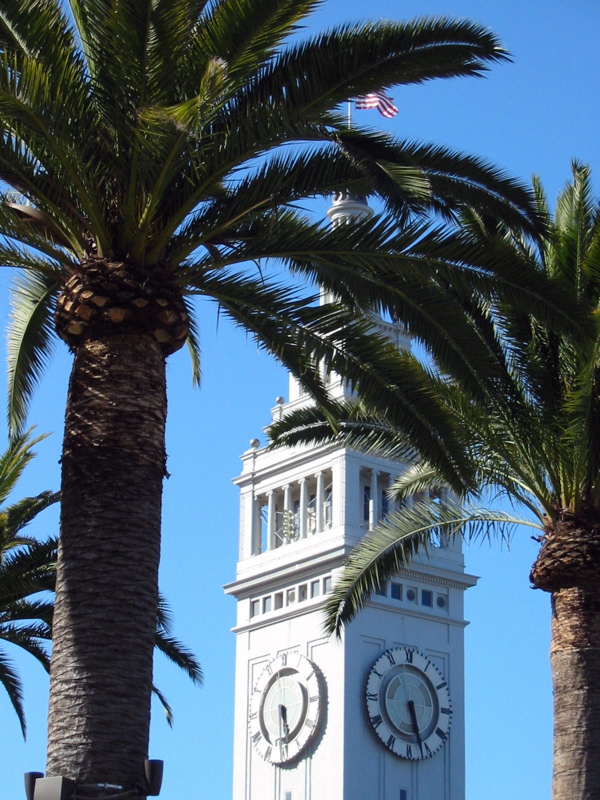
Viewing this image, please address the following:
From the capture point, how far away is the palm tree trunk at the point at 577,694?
17891mm

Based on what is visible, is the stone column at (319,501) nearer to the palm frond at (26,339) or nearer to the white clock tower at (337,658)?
the white clock tower at (337,658)

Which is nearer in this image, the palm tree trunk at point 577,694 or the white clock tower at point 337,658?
the palm tree trunk at point 577,694

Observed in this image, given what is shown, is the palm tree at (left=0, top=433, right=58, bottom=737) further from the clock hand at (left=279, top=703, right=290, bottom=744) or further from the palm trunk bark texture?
the clock hand at (left=279, top=703, right=290, bottom=744)

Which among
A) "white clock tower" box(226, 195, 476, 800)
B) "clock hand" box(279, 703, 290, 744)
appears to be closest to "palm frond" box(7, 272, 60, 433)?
"white clock tower" box(226, 195, 476, 800)

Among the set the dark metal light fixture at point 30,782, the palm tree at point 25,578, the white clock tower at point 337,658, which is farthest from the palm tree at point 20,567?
the white clock tower at point 337,658

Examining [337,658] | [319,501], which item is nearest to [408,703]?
[337,658]

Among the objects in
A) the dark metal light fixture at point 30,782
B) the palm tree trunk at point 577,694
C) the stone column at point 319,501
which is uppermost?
the stone column at point 319,501

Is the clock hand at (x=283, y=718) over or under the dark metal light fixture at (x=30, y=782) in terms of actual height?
over

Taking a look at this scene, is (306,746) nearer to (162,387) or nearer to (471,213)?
(471,213)

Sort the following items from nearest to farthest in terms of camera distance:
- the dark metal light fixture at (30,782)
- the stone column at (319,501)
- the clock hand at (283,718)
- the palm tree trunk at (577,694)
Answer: the dark metal light fixture at (30,782) < the palm tree trunk at (577,694) < the clock hand at (283,718) < the stone column at (319,501)

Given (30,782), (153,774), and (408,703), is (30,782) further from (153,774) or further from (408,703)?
(408,703)

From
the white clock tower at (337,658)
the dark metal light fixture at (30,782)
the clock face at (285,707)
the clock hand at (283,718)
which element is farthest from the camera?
the clock hand at (283,718)

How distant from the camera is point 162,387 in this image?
44.9 ft

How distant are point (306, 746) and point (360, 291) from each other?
1895 inches
